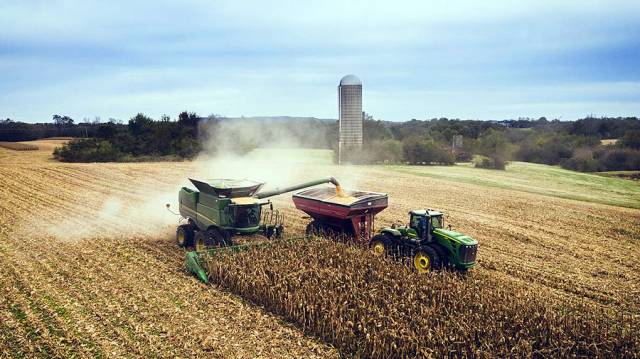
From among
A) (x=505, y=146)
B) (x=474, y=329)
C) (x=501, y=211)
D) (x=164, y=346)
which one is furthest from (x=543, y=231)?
(x=505, y=146)

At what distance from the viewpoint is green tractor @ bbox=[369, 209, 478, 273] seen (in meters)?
13.1

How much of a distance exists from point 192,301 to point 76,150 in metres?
40.8

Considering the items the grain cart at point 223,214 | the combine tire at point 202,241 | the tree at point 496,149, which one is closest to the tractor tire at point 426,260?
the grain cart at point 223,214

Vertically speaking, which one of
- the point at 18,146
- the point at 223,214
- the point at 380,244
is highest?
the point at 18,146

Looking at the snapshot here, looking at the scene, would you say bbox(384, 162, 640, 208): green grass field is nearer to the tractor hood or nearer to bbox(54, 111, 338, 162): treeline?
bbox(54, 111, 338, 162): treeline

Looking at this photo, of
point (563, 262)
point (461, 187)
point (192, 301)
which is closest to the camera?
point (192, 301)

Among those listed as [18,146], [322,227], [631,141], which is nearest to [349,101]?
[322,227]

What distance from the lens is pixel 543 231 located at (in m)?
21.0

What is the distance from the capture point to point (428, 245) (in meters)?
13.8

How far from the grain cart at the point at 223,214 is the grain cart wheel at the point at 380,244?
10.7 ft

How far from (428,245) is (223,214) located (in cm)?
623

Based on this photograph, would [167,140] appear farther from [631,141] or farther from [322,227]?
[631,141]

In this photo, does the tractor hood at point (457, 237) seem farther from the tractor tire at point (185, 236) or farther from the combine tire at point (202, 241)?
the tractor tire at point (185, 236)

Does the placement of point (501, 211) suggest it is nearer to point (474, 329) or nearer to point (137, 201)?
point (474, 329)
